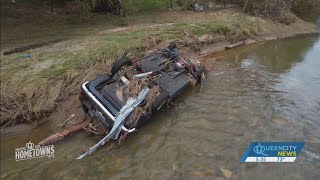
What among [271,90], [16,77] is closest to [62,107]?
[16,77]

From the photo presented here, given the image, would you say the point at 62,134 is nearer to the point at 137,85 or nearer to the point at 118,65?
the point at 137,85

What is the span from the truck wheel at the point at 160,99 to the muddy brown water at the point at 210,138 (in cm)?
54

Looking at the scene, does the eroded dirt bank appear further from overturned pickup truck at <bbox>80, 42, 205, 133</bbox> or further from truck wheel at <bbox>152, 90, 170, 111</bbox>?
truck wheel at <bbox>152, 90, 170, 111</bbox>

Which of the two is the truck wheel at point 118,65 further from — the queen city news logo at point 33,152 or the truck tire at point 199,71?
the truck tire at point 199,71

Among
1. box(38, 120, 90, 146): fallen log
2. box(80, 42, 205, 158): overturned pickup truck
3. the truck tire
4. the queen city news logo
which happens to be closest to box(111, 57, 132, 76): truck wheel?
box(80, 42, 205, 158): overturned pickup truck

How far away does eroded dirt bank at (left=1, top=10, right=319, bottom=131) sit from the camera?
7555 mm

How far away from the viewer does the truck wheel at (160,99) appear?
737 centimetres

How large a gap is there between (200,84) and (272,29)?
942 centimetres

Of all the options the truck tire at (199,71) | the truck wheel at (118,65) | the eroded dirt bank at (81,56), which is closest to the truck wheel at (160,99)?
the truck wheel at (118,65)

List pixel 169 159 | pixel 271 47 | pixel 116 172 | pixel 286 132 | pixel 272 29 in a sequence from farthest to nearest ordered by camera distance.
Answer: pixel 272 29 < pixel 271 47 < pixel 286 132 < pixel 169 159 < pixel 116 172

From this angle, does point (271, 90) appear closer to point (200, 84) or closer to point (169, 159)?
point (200, 84)

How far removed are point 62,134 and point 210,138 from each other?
319cm

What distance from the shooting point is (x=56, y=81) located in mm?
8320

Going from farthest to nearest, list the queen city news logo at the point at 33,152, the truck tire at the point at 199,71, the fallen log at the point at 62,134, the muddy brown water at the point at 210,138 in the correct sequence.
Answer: the truck tire at the point at 199,71
the fallen log at the point at 62,134
the queen city news logo at the point at 33,152
the muddy brown water at the point at 210,138
